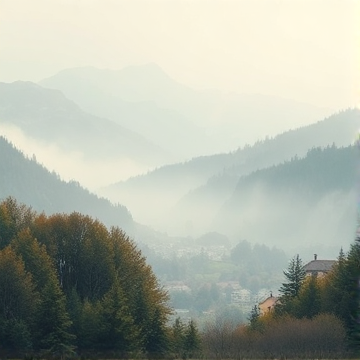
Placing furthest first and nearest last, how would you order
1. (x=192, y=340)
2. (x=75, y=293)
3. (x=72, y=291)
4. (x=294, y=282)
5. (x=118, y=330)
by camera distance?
1. (x=294, y=282)
2. (x=72, y=291)
3. (x=75, y=293)
4. (x=192, y=340)
5. (x=118, y=330)

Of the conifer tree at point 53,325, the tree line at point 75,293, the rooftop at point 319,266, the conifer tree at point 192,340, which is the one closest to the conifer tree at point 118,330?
the tree line at point 75,293

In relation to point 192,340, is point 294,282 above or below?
above

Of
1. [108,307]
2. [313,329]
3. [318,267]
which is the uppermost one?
[318,267]

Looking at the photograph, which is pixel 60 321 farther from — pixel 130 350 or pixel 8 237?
pixel 8 237

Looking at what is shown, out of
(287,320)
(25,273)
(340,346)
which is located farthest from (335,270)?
(25,273)

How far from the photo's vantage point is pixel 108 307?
95.2 m

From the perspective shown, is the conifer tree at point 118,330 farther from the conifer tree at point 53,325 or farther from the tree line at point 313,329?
the tree line at point 313,329

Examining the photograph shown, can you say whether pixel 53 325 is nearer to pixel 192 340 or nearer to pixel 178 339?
pixel 192 340

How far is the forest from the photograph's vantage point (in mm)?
91062

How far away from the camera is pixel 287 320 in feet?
364

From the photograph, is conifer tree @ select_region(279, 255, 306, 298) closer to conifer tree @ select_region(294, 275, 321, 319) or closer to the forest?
the forest

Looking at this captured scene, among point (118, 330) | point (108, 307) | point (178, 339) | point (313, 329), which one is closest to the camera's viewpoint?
point (118, 330)

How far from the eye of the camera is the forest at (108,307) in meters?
91.1

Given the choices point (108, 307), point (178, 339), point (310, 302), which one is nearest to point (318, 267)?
point (310, 302)
